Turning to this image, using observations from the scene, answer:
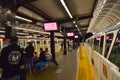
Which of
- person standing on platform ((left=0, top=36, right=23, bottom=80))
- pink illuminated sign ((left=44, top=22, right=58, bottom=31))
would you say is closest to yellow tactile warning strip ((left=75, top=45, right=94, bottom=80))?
pink illuminated sign ((left=44, top=22, right=58, bottom=31))

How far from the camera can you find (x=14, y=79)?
471cm

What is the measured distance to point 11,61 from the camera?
4652 millimetres

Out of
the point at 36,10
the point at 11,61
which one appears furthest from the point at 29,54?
the point at 11,61

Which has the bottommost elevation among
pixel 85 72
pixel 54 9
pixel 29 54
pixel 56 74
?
pixel 56 74

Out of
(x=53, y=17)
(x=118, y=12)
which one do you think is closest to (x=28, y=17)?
(x=53, y=17)

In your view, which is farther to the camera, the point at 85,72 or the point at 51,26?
the point at 51,26

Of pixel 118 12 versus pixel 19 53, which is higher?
pixel 118 12

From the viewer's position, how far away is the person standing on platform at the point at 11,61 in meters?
4.55

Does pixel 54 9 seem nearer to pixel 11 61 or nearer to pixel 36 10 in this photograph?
pixel 36 10

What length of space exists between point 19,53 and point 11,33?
2.49 metres

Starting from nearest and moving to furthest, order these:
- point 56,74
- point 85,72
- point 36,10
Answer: point 85,72, point 56,74, point 36,10

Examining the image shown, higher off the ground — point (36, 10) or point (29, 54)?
point (36, 10)

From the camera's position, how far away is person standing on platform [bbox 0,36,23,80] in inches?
179

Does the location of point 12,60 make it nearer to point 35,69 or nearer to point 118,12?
point 35,69
